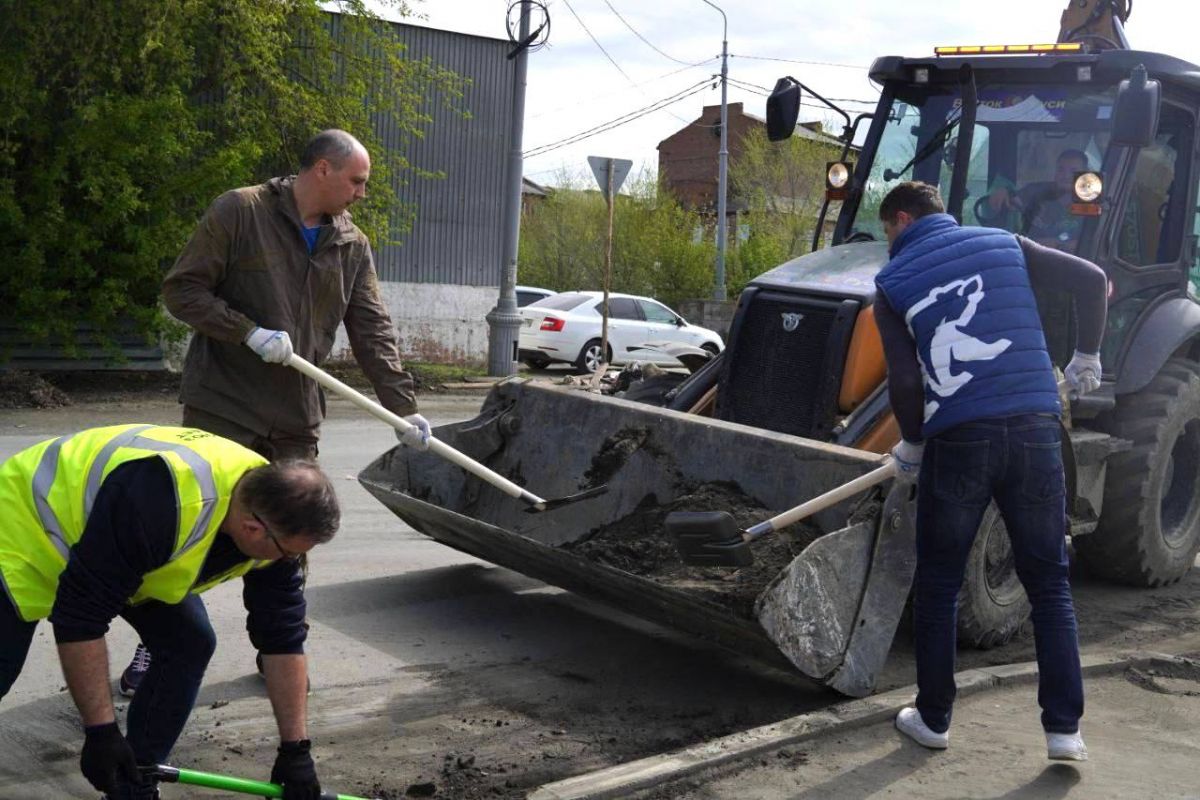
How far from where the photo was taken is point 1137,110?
20.5 ft

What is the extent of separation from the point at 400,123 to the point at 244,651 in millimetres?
14209

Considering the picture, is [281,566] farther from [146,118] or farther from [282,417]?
[146,118]

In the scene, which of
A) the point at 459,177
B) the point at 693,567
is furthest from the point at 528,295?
the point at 693,567

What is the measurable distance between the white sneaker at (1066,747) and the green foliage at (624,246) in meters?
30.8

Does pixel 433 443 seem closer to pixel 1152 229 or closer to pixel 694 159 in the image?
pixel 1152 229

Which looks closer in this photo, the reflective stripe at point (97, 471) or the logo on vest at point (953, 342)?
the reflective stripe at point (97, 471)

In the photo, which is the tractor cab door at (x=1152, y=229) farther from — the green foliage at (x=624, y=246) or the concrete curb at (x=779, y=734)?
the green foliage at (x=624, y=246)

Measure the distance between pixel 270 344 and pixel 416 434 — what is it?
71cm

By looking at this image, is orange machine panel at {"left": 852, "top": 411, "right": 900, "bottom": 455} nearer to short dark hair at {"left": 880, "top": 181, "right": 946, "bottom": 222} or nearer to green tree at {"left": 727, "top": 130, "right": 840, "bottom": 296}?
short dark hair at {"left": 880, "top": 181, "right": 946, "bottom": 222}

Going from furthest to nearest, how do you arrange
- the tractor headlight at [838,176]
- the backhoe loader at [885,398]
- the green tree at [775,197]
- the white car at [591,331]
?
the green tree at [775,197] → the white car at [591,331] → the tractor headlight at [838,176] → the backhoe loader at [885,398]

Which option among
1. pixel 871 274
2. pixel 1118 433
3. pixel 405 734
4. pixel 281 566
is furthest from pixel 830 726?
pixel 1118 433

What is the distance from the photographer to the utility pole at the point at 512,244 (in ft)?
60.0

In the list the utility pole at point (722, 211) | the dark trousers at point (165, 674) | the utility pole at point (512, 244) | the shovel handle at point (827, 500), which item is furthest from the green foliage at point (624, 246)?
the dark trousers at point (165, 674)

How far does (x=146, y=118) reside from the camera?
14.8 meters
